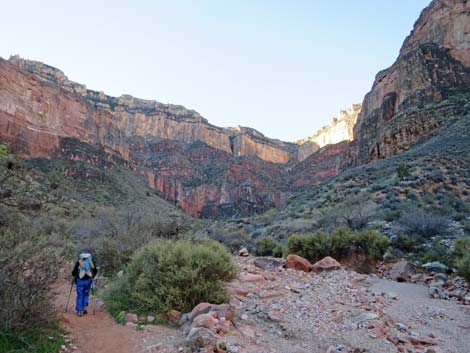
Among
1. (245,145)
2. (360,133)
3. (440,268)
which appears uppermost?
(245,145)

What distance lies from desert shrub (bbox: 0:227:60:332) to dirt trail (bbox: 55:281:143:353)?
0.49 meters

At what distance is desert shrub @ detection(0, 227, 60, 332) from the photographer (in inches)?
169

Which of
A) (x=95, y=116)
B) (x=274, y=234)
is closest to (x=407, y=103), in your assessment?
(x=274, y=234)

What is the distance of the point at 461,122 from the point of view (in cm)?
3123

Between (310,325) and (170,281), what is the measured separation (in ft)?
7.98

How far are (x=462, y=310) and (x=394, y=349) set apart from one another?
3.08 metres

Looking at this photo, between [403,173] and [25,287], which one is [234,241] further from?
[25,287]

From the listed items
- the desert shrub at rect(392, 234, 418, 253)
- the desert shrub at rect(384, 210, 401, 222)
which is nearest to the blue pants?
the desert shrub at rect(392, 234, 418, 253)

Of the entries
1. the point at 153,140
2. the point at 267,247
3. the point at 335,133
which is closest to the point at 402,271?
the point at 267,247

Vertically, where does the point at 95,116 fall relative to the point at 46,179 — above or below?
above

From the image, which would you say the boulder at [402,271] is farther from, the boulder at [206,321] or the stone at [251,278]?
the boulder at [206,321]

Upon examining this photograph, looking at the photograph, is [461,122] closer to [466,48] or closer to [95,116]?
[466,48]

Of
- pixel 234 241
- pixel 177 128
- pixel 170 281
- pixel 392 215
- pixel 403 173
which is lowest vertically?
pixel 170 281

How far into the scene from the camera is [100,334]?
534 cm
